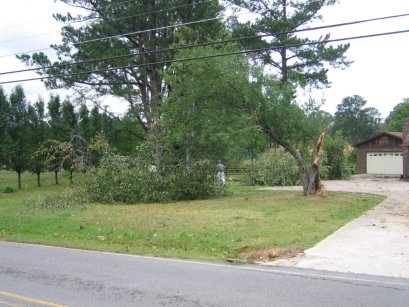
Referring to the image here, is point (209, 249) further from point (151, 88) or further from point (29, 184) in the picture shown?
point (29, 184)

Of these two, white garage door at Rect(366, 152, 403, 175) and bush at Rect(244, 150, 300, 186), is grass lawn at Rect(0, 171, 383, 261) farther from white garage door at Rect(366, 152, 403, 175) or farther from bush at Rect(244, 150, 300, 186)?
white garage door at Rect(366, 152, 403, 175)

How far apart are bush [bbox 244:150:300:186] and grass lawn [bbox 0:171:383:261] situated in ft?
35.6

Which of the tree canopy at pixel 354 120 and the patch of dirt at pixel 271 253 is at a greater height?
the tree canopy at pixel 354 120

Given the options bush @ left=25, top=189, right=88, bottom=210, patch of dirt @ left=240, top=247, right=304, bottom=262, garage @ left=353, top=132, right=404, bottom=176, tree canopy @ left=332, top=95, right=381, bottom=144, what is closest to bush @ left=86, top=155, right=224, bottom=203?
bush @ left=25, top=189, right=88, bottom=210

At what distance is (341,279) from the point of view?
7480 millimetres

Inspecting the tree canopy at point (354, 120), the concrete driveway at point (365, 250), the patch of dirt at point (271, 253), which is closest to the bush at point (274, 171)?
the concrete driveway at point (365, 250)

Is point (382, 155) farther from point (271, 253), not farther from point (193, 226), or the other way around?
point (271, 253)

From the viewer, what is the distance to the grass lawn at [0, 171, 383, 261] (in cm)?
1045

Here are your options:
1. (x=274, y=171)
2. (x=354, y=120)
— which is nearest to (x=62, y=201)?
(x=274, y=171)

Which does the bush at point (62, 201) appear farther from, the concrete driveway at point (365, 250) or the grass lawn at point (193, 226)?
the concrete driveway at point (365, 250)

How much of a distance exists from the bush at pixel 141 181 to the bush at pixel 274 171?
10.1 metres

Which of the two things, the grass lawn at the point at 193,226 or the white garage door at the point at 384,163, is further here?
the white garage door at the point at 384,163

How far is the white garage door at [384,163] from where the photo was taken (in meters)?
39.4

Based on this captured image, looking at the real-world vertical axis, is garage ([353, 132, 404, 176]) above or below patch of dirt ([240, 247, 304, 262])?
above
